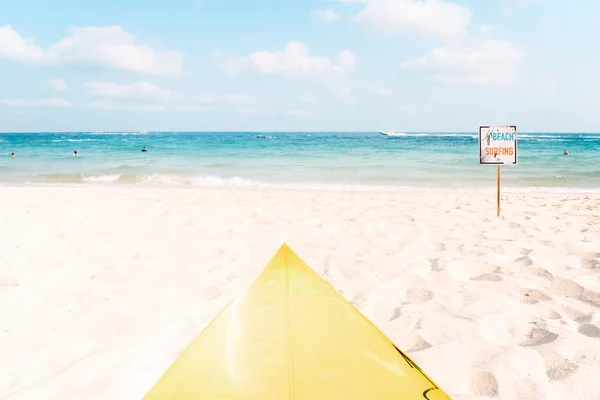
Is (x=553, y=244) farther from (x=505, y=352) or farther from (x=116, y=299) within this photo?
(x=116, y=299)

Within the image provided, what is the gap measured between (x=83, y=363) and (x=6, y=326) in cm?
84

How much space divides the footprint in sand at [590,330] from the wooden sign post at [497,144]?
11.8ft

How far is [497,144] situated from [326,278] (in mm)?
3637


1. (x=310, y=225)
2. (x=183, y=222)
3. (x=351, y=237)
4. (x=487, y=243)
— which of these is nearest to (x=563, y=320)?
(x=487, y=243)

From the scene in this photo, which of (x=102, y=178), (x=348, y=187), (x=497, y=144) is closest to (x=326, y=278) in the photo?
(x=497, y=144)

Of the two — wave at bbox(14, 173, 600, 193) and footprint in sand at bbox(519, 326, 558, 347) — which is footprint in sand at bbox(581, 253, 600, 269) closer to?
footprint in sand at bbox(519, 326, 558, 347)

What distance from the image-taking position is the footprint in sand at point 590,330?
253 cm

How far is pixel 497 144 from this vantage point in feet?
19.4

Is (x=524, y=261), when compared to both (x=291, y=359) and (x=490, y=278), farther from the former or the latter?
(x=291, y=359)

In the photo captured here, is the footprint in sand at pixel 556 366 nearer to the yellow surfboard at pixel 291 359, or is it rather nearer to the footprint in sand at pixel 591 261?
the yellow surfboard at pixel 291 359

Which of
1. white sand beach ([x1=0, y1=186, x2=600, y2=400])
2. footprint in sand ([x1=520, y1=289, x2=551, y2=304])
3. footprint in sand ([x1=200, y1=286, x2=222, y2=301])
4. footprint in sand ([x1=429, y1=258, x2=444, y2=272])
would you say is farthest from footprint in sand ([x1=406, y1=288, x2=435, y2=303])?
footprint in sand ([x1=200, y1=286, x2=222, y2=301])

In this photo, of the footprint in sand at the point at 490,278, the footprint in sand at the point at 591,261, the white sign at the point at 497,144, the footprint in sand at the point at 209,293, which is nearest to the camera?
the footprint in sand at the point at 209,293

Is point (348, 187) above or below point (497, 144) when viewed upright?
below

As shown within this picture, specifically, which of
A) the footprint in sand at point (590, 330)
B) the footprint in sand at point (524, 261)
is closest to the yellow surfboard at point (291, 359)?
the footprint in sand at point (590, 330)
